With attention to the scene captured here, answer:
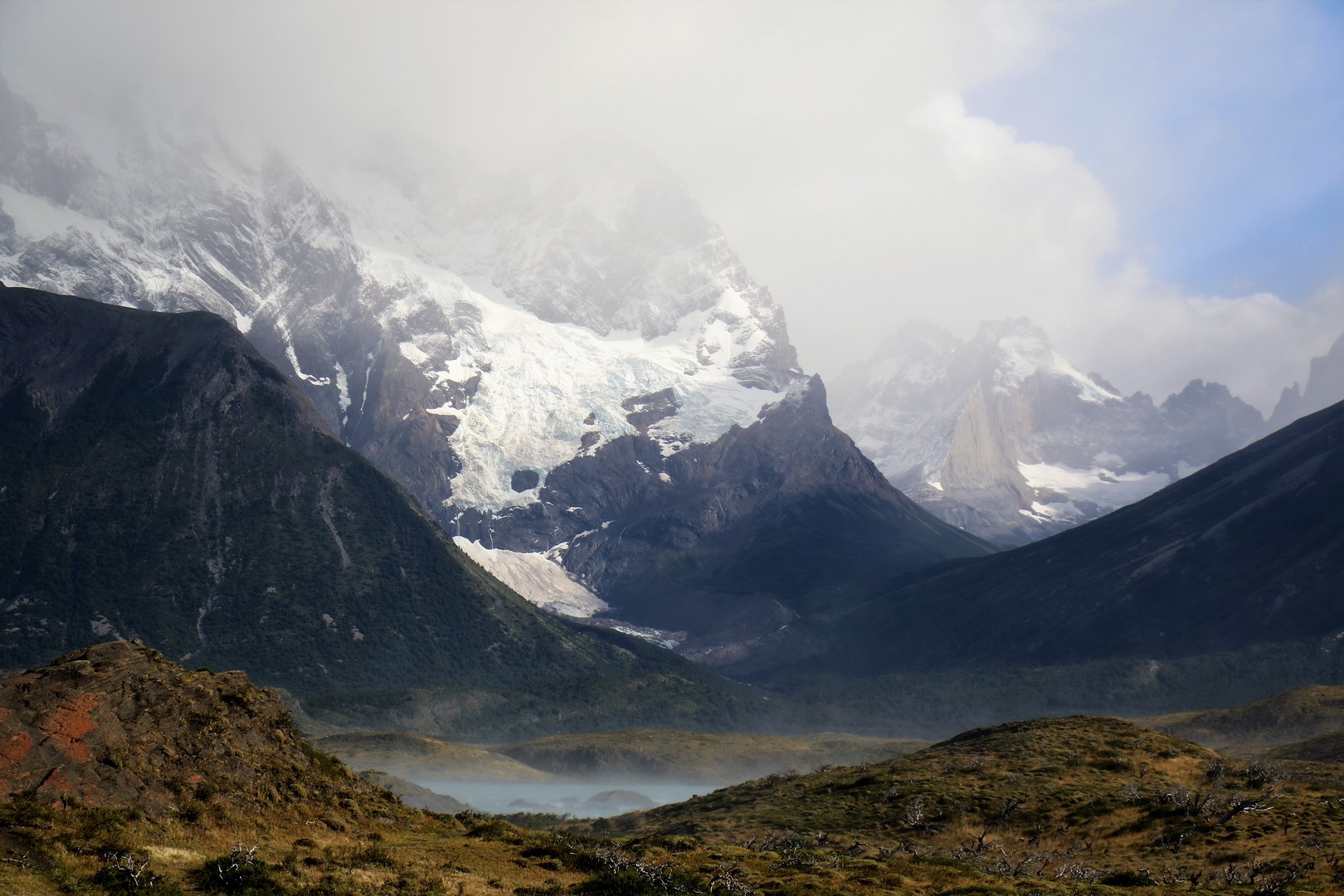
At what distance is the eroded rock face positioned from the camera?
156ft

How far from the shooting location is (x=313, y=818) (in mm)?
54188

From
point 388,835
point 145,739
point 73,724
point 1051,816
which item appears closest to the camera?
point 73,724

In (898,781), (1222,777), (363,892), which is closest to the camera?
(363,892)

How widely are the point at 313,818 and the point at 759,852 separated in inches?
1017

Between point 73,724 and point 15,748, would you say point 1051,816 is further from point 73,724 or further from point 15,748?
point 15,748

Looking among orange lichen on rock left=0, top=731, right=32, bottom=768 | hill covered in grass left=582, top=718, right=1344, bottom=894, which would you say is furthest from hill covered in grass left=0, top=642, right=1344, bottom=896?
hill covered in grass left=582, top=718, right=1344, bottom=894

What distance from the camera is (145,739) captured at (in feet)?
169

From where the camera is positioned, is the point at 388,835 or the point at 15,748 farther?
the point at 388,835

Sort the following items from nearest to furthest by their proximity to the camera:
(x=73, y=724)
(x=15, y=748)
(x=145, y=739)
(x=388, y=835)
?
1. (x=15, y=748)
2. (x=73, y=724)
3. (x=145, y=739)
4. (x=388, y=835)

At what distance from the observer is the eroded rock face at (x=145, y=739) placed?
47.4 m

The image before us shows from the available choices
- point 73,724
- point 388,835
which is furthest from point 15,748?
point 388,835

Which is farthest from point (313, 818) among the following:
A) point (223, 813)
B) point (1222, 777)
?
point (1222, 777)

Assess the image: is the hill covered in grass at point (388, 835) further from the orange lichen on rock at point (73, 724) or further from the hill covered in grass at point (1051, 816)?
the hill covered in grass at point (1051, 816)

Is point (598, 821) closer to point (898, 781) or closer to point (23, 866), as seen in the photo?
point (898, 781)
